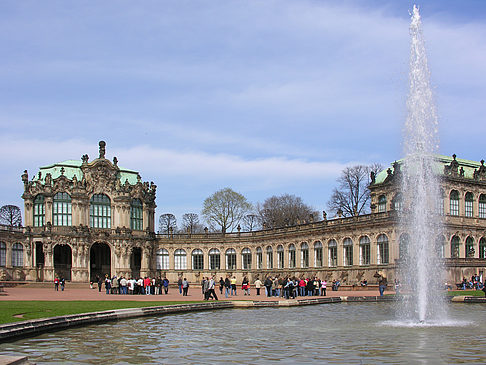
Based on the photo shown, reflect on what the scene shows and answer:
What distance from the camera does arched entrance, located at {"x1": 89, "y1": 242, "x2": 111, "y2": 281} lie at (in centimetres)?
8600

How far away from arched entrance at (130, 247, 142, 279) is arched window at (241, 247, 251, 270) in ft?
45.4

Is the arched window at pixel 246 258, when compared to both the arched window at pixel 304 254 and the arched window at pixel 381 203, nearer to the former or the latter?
the arched window at pixel 304 254

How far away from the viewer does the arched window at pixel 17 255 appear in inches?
3137

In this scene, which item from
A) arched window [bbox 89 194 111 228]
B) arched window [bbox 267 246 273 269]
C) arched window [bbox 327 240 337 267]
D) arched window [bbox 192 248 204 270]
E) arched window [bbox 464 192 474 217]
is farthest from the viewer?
arched window [bbox 192 248 204 270]

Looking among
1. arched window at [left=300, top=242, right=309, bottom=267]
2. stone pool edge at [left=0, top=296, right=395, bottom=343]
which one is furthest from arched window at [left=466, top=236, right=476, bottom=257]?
stone pool edge at [left=0, top=296, right=395, bottom=343]

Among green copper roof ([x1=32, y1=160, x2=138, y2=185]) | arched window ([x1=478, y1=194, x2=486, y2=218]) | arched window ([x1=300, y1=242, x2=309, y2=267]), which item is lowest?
arched window ([x1=300, y1=242, x2=309, y2=267])

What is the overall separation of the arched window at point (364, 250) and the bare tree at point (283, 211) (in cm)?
3909

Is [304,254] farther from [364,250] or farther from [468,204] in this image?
[468,204]

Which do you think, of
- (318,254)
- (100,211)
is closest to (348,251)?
(318,254)

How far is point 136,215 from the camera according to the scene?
86.9 metres

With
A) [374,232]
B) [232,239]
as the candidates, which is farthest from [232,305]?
[232,239]

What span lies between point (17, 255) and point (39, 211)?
5.97 metres

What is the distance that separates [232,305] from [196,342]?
1568 cm

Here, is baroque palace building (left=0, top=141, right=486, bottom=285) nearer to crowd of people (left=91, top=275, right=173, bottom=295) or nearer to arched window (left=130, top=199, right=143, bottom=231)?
arched window (left=130, top=199, right=143, bottom=231)
